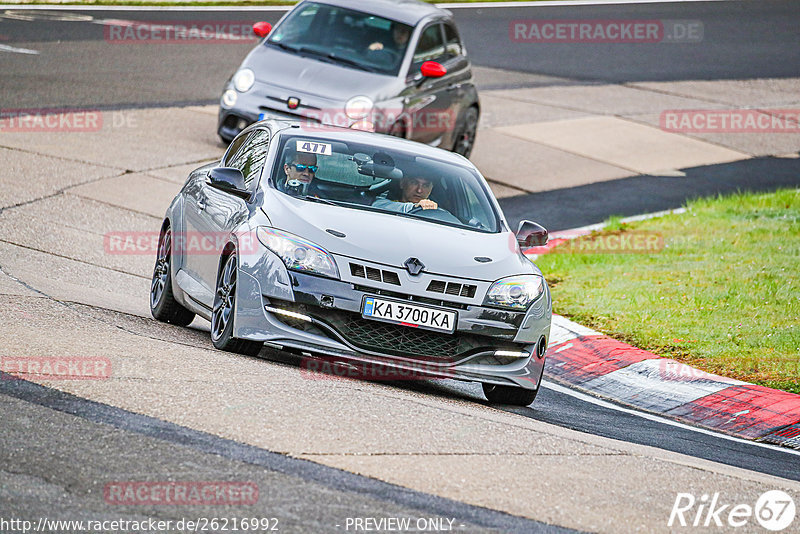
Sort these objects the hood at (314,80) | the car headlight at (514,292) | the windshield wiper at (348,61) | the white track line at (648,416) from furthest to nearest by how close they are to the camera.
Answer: the windshield wiper at (348,61), the hood at (314,80), the white track line at (648,416), the car headlight at (514,292)

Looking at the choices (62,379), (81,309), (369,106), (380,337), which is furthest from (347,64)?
(62,379)

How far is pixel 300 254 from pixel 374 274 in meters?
0.48

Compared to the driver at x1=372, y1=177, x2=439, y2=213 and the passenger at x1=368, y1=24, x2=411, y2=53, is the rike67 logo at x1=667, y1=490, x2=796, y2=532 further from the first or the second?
the passenger at x1=368, y1=24, x2=411, y2=53

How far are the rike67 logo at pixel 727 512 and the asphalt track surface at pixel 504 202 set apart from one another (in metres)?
0.80

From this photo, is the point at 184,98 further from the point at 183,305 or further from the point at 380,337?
the point at 380,337

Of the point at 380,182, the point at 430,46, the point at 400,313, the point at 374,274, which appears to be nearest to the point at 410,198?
the point at 380,182

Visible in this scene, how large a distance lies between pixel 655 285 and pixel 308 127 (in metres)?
4.35

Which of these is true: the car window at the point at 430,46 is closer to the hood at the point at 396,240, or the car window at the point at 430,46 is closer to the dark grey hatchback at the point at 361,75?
the dark grey hatchback at the point at 361,75

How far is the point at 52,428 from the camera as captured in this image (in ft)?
19.0

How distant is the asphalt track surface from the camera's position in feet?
17.8

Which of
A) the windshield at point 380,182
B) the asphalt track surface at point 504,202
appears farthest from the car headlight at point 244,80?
the windshield at point 380,182

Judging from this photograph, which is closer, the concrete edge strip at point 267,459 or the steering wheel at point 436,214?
the concrete edge strip at point 267,459

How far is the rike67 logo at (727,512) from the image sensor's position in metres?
5.76

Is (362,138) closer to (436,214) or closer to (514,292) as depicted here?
(436,214)
